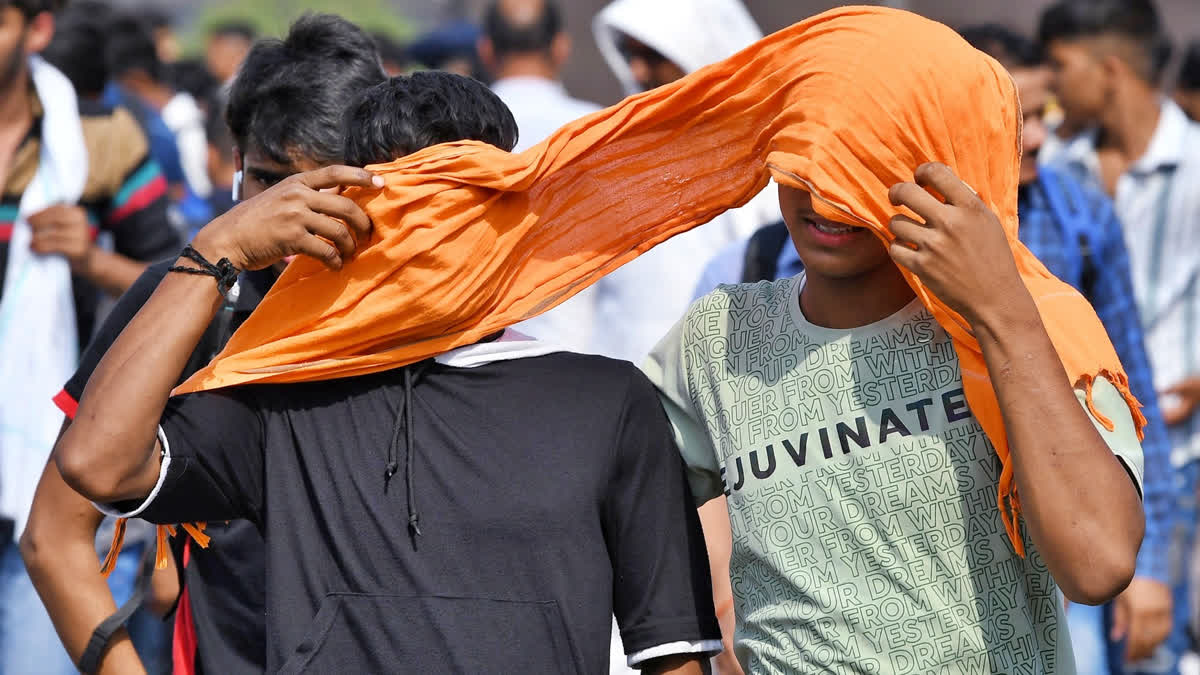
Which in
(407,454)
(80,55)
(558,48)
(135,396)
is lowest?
(407,454)

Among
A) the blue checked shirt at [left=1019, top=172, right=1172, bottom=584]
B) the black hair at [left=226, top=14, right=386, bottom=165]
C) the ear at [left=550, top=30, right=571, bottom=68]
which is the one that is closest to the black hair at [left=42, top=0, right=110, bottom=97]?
the ear at [left=550, top=30, right=571, bottom=68]

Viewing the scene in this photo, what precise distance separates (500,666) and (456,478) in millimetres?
313

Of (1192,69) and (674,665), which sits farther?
(1192,69)

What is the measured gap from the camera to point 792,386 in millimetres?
2594

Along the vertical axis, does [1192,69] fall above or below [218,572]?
above

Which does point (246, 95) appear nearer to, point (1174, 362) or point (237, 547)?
point (237, 547)

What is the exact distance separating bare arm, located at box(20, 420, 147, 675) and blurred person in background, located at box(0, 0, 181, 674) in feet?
4.37

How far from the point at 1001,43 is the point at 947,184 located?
318cm

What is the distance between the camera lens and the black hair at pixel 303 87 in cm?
309

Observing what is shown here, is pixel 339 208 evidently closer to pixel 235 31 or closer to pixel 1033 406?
pixel 1033 406

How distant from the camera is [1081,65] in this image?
19.7 feet

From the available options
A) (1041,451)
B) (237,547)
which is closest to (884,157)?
(1041,451)

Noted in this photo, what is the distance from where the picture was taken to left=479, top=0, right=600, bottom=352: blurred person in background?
506 cm

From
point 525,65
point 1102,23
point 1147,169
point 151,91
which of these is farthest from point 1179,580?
point 151,91
